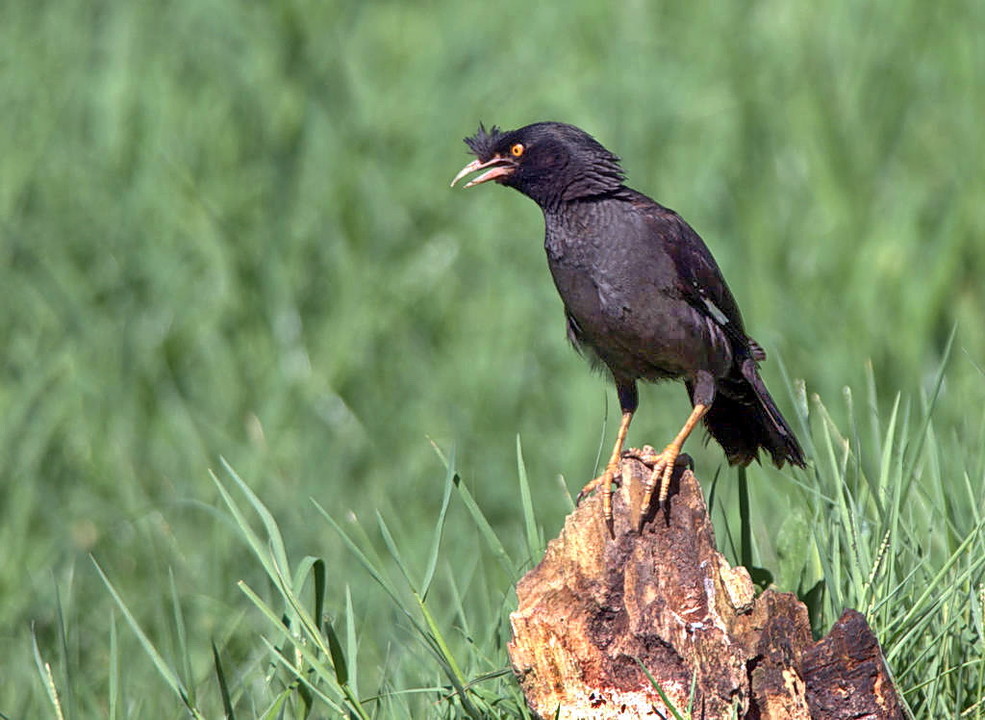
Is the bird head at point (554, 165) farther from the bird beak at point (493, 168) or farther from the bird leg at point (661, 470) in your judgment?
the bird leg at point (661, 470)

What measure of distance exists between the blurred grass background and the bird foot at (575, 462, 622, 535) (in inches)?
92.1

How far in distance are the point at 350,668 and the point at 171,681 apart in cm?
38

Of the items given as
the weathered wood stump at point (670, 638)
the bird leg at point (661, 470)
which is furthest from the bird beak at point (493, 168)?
the weathered wood stump at point (670, 638)

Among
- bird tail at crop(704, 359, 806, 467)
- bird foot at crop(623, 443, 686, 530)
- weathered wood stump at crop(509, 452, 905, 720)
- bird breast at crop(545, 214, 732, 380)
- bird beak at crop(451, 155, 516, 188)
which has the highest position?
bird beak at crop(451, 155, 516, 188)

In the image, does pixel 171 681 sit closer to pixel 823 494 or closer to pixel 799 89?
pixel 823 494

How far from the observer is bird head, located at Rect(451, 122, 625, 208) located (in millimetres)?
4207

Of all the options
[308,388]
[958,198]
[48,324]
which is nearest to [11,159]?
[48,324]

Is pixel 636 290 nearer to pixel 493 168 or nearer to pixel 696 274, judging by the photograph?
pixel 696 274

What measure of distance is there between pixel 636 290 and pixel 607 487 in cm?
85

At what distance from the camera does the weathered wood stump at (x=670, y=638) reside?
3102mm

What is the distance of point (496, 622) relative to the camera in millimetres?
3654

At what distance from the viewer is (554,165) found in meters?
4.25

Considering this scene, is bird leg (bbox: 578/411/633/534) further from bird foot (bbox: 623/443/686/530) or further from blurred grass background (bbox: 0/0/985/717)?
blurred grass background (bbox: 0/0/985/717)

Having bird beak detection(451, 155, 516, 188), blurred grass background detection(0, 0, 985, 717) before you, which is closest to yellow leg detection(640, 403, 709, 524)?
bird beak detection(451, 155, 516, 188)
